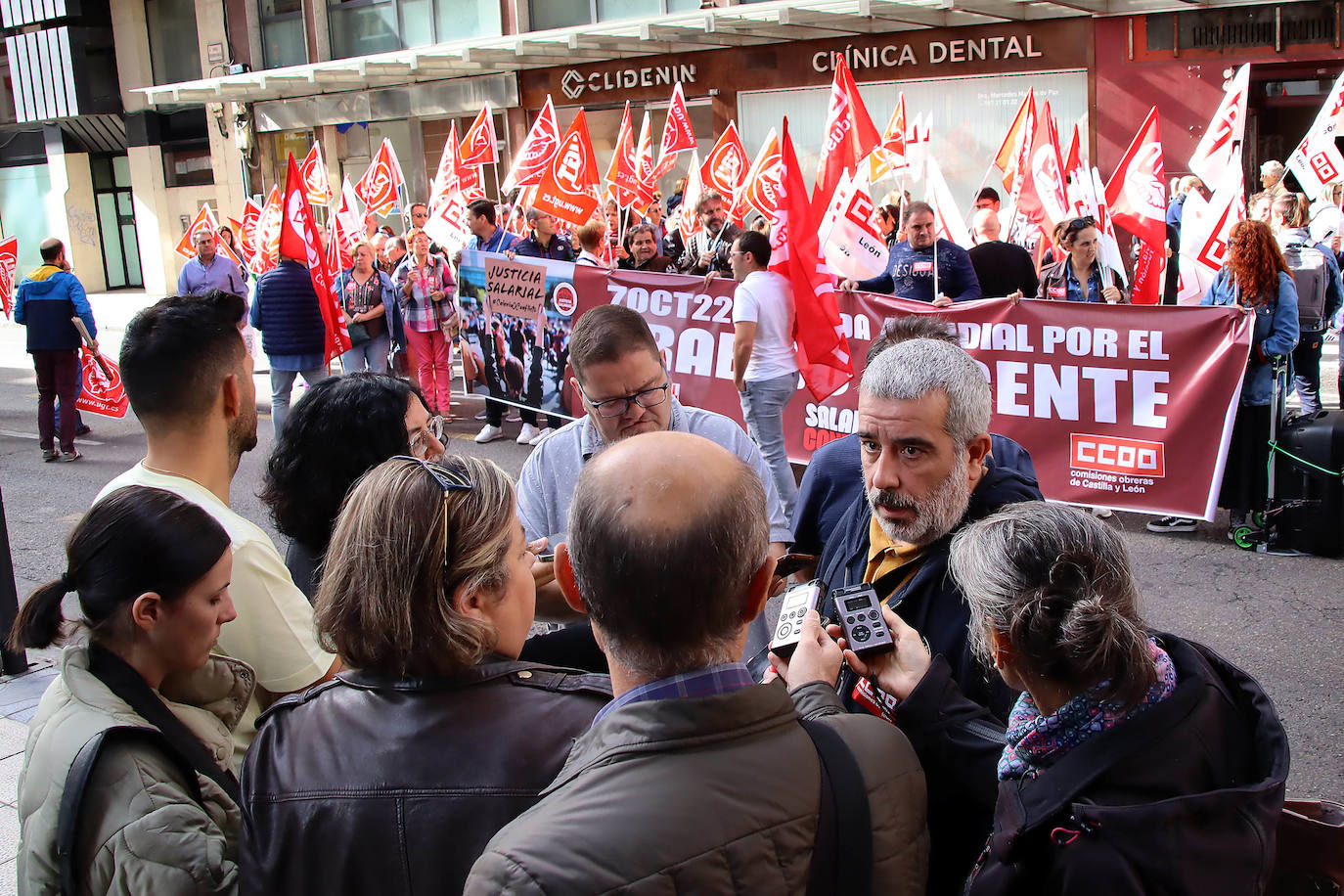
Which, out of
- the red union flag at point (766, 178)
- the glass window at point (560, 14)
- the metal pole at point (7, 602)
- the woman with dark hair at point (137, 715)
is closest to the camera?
the woman with dark hair at point (137, 715)

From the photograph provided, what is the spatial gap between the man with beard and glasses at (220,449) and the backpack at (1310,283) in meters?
8.66

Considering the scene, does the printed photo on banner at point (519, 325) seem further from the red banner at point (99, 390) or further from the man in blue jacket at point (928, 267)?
the red banner at point (99, 390)

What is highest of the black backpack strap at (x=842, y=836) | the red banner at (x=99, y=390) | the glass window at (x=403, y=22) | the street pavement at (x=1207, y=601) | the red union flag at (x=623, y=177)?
the glass window at (x=403, y=22)

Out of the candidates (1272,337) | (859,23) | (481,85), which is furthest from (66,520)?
(481,85)

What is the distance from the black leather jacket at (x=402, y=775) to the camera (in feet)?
5.72

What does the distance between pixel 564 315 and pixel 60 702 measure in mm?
8306

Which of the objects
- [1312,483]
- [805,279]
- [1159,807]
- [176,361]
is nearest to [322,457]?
[176,361]

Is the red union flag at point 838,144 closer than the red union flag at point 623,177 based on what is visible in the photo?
Yes

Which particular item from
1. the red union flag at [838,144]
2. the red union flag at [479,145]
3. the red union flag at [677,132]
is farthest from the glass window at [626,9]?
the red union flag at [838,144]

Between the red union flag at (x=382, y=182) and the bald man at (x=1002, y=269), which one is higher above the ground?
the red union flag at (x=382, y=182)

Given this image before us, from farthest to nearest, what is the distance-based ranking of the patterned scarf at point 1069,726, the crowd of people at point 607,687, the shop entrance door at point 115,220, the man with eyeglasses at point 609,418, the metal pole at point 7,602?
the shop entrance door at point 115,220 < the metal pole at point 7,602 < the man with eyeglasses at point 609,418 < the patterned scarf at point 1069,726 < the crowd of people at point 607,687

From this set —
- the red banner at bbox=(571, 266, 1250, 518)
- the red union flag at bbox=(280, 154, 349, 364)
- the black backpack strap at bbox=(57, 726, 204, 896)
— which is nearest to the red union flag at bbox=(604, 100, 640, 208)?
the red union flag at bbox=(280, 154, 349, 364)

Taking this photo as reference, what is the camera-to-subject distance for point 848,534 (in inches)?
117

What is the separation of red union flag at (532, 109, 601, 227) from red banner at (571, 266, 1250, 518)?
167 inches
